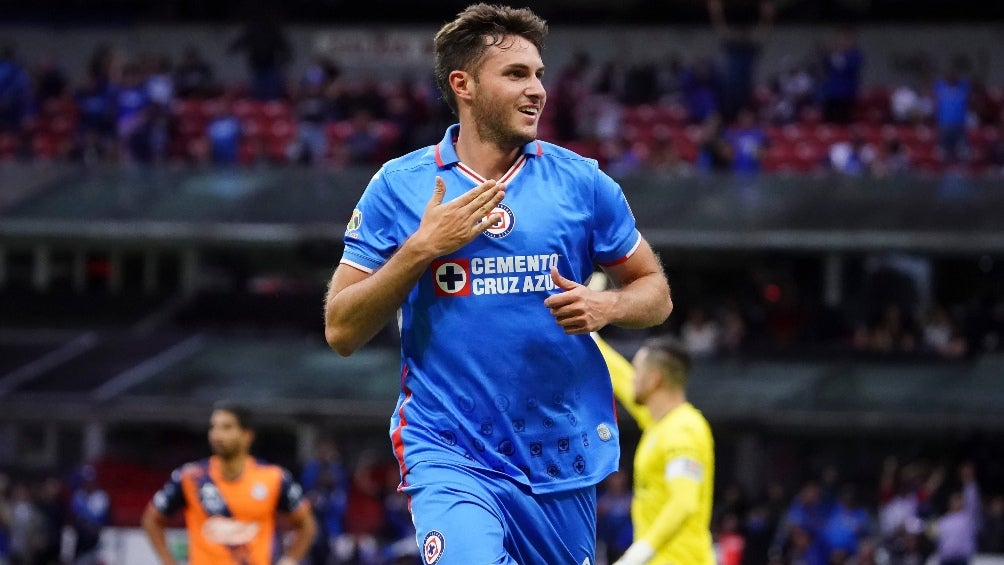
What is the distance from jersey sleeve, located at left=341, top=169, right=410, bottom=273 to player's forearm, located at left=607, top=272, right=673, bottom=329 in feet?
2.37

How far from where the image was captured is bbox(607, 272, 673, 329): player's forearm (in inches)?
216

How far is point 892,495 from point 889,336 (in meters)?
3.55

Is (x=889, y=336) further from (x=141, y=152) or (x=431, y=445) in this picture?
(x=431, y=445)

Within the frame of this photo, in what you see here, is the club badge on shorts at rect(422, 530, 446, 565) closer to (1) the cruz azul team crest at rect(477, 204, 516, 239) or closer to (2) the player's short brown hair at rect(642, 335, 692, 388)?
(1) the cruz azul team crest at rect(477, 204, 516, 239)

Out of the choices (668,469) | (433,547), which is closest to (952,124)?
(668,469)

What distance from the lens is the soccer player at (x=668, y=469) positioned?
8.09 metres

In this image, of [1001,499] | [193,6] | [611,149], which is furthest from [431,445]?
[193,6]

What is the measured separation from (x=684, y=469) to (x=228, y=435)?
3403mm

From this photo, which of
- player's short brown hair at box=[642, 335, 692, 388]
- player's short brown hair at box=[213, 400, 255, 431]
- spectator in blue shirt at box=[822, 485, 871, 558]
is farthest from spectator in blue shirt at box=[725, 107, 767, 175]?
player's short brown hair at box=[642, 335, 692, 388]

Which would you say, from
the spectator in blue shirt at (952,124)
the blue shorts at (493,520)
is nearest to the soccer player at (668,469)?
the blue shorts at (493,520)

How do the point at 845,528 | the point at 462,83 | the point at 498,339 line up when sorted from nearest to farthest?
the point at 498,339, the point at 462,83, the point at 845,528

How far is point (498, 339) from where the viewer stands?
5.50 m

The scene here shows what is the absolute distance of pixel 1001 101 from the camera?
27500 mm

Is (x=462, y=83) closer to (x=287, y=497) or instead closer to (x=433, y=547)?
(x=433, y=547)
